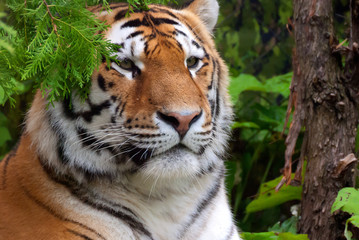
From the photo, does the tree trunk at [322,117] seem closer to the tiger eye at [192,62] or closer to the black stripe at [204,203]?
the black stripe at [204,203]

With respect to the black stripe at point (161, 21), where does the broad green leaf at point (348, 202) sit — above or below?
below

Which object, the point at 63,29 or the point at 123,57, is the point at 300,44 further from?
the point at 63,29

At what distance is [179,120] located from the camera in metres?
2.07

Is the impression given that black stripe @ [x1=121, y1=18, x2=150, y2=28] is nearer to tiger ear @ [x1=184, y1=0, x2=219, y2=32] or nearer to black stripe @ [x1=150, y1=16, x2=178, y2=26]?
black stripe @ [x1=150, y1=16, x2=178, y2=26]

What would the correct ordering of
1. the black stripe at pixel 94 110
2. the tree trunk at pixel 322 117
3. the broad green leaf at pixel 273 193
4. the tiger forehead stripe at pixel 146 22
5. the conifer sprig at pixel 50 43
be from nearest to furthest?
1. the conifer sprig at pixel 50 43
2. the black stripe at pixel 94 110
3. the tiger forehead stripe at pixel 146 22
4. the tree trunk at pixel 322 117
5. the broad green leaf at pixel 273 193

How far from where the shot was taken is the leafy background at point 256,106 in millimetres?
4047

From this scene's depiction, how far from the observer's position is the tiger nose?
2.07 metres

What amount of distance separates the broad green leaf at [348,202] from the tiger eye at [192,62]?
94 cm

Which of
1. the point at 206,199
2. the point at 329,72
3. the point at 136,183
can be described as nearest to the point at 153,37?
the point at 136,183

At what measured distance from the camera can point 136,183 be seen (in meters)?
2.36

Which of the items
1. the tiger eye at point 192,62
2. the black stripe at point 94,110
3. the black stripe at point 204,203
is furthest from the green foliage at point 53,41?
the black stripe at point 204,203

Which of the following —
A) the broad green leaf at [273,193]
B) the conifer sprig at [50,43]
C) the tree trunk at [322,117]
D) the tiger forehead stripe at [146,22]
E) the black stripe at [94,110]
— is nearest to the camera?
the conifer sprig at [50,43]

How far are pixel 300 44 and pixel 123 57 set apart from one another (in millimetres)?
1447

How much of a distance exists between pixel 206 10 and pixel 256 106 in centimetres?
153
